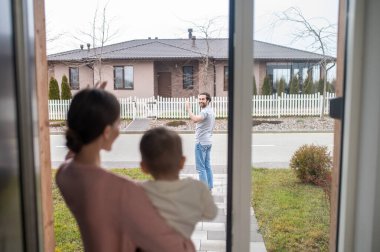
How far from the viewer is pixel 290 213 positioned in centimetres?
179

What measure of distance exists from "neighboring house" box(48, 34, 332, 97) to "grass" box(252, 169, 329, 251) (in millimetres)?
555

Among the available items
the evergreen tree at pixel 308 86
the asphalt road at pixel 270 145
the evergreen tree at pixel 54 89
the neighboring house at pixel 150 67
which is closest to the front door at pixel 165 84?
the neighboring house at pixel 150 67

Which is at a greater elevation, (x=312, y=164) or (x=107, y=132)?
(x=107, y=132)

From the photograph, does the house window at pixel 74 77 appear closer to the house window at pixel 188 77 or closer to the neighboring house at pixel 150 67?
the neighboring house at pixel 150 67

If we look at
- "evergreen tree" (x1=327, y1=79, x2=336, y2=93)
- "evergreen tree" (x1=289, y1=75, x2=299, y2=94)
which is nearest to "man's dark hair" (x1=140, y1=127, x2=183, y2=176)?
"evergreen tree" (x1=289, y1=75, x2=299, y2=94)

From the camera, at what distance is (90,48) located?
82.5 inches

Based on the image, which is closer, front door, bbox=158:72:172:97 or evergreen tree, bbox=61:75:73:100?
evergreen tree, bbox=61:75:73:100

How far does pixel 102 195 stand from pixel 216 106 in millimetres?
1119

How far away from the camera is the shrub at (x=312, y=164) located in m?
1.75

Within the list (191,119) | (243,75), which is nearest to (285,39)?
(243,75)

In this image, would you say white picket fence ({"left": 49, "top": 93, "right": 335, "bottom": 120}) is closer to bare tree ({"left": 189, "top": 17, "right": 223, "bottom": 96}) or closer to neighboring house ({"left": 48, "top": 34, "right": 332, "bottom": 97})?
neighboring house ({"left": 48, "top": 34, "right": 332, "bottom": 97})

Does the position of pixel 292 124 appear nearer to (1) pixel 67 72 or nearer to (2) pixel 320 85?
(2) pixel 320 85

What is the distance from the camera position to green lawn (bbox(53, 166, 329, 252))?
5.77ft

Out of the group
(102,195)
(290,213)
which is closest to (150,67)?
(290,213)
